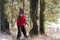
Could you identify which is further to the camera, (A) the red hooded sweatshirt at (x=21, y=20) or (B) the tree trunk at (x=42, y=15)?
(B) the tree trunk at (x=42, y=15)

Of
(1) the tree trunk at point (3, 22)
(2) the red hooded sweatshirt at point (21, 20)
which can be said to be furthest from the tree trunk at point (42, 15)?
(2) the red hooded sweatshirt at point (21, 20)

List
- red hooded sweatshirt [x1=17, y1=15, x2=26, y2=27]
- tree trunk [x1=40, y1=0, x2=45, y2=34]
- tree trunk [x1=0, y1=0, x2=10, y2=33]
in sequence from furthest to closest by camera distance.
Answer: tree trunk [x1=0, y1=0, x2=10, y2=33], tree trunk [x1=40, y1=0, x2=45, y2=34], red hooded sweatshirt [x1=17, y1=15, x2=26, y2=27]

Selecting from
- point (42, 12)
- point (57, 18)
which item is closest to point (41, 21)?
point (42, 12)

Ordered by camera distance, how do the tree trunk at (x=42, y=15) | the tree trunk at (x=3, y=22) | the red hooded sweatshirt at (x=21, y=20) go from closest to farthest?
1. the red hooded sweatshirt at (x=21, y=20)
2. the tree trunk at (x=42, y=15)
3. the tree trunk at (x=3, y=22)

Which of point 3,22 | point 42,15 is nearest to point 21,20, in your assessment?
point 42,15

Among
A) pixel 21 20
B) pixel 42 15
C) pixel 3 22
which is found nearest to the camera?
pixel 21 20

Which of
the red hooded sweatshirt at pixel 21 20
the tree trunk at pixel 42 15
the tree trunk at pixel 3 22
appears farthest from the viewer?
the tree trunk at pixel 3 22

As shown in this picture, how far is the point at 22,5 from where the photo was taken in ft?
68.1

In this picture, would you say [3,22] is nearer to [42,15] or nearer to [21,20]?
[42,15]

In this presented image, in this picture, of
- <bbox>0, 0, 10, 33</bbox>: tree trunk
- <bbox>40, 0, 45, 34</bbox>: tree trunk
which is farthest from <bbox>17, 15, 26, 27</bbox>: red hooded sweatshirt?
<bbox>0, 0, 10, 33</bbox>: tree trunk

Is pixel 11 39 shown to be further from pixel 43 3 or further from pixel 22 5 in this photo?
pixel 22 5

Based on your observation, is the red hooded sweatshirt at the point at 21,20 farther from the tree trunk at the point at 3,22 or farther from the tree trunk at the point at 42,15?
the tree trunk at the point at 3,22

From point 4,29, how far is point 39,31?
7.32 feet

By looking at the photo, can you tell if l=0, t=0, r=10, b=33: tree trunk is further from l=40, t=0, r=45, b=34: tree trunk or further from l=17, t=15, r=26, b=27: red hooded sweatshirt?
l=17, t=15, r=26, b=27: red hooded sweatshirt
